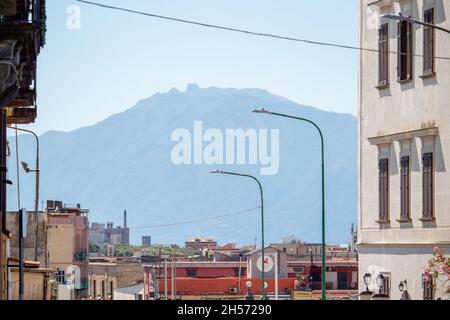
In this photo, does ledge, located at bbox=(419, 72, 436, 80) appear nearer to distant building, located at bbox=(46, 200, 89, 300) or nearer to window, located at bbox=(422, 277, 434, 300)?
window, located at bbox=(422, 277, 434, 300)

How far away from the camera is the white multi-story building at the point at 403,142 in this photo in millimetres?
41812

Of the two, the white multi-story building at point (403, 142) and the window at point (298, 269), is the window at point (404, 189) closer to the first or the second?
the white multi-story building at point (403, 142)

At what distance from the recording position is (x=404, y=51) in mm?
Result: 44562

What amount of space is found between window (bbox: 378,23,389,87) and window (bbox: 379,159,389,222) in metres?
2.62

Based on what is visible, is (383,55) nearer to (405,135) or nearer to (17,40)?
(405,135)

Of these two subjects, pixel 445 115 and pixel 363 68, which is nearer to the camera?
pixel 445 115

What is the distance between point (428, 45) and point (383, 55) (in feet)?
12.4

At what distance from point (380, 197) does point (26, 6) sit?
961 inches

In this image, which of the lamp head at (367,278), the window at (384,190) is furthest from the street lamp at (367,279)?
the window at (384,190)

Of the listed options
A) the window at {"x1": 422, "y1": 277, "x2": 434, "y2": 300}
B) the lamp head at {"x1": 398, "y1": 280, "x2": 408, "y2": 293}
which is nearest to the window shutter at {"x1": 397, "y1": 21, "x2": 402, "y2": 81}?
the lamp head at {"x1": 398, "y1": 280, "x2": 408, "y2": 293}

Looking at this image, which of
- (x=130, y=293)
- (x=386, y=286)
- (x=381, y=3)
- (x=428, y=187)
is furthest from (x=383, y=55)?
(x=130, y=293)
